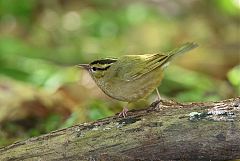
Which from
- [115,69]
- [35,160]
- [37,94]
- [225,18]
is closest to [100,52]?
[37,94]

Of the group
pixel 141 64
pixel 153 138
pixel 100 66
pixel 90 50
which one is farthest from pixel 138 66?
pixel 90 50

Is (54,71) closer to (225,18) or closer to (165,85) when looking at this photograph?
(165,85)

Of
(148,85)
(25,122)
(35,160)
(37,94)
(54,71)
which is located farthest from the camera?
(54,71)

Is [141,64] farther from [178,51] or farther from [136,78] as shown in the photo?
[178,51]

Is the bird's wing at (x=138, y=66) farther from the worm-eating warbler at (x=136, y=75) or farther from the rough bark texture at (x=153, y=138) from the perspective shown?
the rough bark texture at (x=153, y=138)

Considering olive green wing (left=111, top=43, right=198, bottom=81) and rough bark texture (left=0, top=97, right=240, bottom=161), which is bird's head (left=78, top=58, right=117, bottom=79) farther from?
rough bark texture (left=0, top=97, right=240, bottom=161)

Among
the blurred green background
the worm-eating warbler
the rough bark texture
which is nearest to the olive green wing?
the worm-eating warbler
